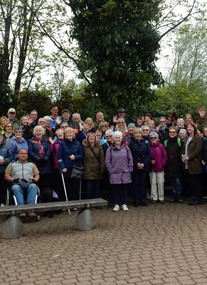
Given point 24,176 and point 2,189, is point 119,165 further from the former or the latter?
point 2,189

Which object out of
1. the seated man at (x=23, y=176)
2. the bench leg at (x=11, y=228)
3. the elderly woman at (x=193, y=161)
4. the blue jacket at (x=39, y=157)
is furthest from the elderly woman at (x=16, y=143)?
the elderly woman at (x=193, y=161)

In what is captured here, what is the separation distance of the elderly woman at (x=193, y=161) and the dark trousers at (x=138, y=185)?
3.57 ft

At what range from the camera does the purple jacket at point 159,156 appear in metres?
10.3

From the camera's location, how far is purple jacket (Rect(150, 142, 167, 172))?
10336mm

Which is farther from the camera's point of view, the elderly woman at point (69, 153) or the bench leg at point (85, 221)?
the elderly woman at point (69, 153)

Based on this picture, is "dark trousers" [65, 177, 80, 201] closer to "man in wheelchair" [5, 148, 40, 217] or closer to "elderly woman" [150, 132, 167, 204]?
"man in wheelchair" [5, 148, 40, 217]

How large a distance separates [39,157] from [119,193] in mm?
2023

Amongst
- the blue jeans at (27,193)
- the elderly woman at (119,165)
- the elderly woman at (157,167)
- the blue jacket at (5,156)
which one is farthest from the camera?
the elderly woman at (157,167)

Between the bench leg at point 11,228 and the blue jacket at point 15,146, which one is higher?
the blue jacket at point 15,146

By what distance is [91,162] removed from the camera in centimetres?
968

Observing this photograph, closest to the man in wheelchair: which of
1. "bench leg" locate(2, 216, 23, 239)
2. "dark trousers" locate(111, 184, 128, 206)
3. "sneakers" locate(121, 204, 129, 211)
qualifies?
"bench leg" locate(2, 216, 23, 239)

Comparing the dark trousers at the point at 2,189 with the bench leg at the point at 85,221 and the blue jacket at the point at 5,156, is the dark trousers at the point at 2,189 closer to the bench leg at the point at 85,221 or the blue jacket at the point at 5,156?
the blue jacket at the point at 5,156

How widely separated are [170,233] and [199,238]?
583 mm

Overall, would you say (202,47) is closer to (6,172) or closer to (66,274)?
(6,172)
